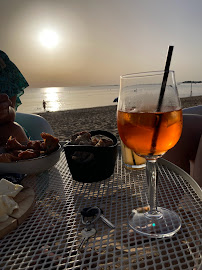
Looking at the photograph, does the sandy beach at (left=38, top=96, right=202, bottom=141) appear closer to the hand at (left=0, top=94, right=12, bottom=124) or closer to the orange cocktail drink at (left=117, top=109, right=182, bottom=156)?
the hand at (left=0, top=94, right=12, bottom=124)

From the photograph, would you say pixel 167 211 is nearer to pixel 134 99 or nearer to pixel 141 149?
pixel 141 149

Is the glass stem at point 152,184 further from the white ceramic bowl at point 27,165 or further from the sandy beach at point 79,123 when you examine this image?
the sandy beach at point 79,123

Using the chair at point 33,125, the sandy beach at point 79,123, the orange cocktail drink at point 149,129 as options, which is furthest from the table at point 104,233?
the sandy beach at point 79,123

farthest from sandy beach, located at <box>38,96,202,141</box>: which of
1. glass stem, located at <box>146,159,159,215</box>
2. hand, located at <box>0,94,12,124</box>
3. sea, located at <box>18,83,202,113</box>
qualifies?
glass stem, located at <box>146,159,159,215</box>

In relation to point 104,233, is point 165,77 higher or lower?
higher

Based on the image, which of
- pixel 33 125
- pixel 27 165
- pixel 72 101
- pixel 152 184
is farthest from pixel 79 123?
pixel 72 101

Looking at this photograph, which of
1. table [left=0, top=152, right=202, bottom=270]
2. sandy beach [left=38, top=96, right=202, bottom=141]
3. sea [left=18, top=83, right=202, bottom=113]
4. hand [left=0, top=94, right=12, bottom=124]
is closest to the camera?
table [left=0, top=152, right=202, bottom=270]

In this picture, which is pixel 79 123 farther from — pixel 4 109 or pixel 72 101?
pixel 72 101

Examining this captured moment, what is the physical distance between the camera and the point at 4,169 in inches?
41.5

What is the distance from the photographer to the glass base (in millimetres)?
693

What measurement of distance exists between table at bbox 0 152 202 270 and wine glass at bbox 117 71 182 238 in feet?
0.17

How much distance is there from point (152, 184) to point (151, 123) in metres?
0.23

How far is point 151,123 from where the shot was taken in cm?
72

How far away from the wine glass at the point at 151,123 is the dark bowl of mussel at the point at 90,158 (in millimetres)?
225
